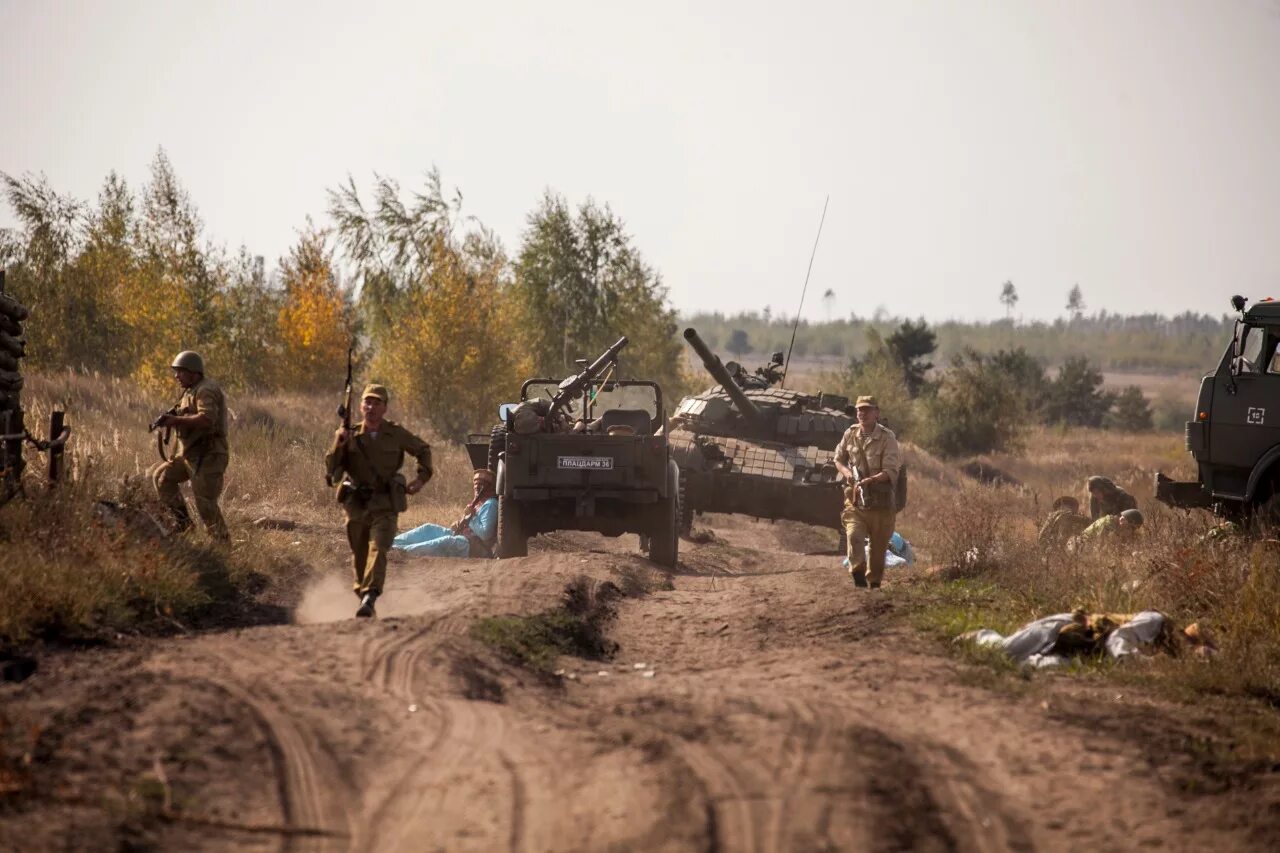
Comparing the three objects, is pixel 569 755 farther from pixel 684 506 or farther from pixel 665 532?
pixel 684 506

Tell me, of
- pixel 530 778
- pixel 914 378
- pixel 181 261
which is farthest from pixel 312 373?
pixel 914 378

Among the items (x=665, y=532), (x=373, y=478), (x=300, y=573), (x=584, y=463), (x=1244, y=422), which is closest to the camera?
(x=373, y=478)

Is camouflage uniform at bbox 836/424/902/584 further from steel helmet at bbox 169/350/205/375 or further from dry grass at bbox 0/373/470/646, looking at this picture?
steel helmet at bbox 169/350/205/375

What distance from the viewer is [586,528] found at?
15.4 metres

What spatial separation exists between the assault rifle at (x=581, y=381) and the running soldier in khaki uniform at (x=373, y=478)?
17.7ft

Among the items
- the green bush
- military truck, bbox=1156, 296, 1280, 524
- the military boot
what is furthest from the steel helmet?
the green bush

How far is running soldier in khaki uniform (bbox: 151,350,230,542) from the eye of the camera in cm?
1196

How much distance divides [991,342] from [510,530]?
150m

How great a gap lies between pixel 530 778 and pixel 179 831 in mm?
1455

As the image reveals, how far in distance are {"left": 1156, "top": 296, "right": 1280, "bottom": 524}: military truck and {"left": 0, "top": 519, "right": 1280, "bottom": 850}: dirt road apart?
6135 mm

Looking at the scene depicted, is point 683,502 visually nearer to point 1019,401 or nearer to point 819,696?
point 819,696

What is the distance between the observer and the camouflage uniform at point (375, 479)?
33.4 feet

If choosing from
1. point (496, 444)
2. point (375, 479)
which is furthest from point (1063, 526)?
point (375, 479)

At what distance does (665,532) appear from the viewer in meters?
15.8
